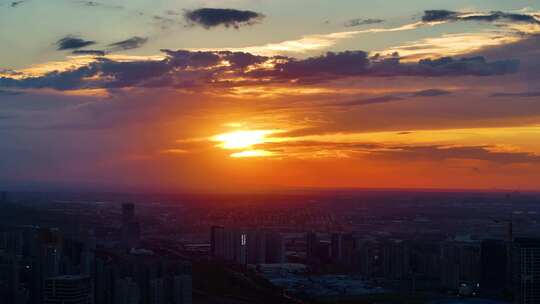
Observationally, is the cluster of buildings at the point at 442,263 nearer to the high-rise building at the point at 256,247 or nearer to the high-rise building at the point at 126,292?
the high-rise building at the point at 256,247

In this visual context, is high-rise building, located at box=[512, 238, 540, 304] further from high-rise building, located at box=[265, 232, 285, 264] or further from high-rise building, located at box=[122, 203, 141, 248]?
high-rise building, located at box=[122, 203, 141, 248]

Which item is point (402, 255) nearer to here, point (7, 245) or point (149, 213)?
point (7, 245)

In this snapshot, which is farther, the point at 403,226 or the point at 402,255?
the point at 403,226

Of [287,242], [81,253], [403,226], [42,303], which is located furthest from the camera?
[403,226]

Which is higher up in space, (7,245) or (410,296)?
(7,245)

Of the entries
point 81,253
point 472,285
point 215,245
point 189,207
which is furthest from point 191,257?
point 189,207

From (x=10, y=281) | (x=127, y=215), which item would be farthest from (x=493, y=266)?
(x=127, y=215)

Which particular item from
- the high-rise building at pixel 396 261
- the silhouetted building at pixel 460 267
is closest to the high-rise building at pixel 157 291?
the silhouetted building at pixel 460 267
